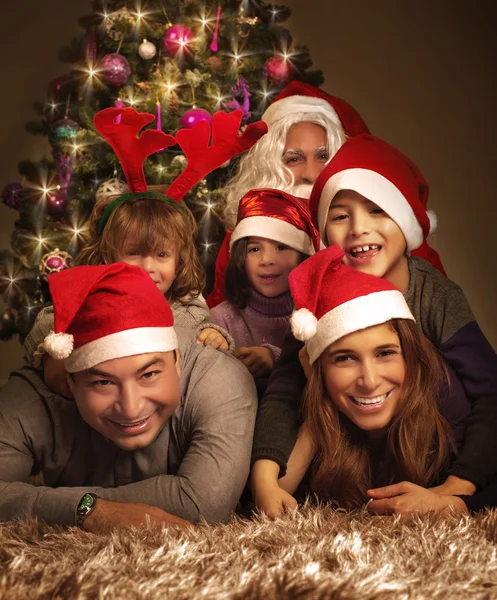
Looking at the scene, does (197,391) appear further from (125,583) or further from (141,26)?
(141,26)

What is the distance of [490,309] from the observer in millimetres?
4168

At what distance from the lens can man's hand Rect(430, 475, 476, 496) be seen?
5.70 feet

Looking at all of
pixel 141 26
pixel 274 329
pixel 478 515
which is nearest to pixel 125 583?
pixel 478 515

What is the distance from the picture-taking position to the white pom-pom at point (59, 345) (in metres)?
1.63

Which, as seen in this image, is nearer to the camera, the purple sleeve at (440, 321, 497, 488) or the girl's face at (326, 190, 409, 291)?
the purple sleeve at (440, 321, 497, 488)

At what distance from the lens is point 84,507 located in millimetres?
1646

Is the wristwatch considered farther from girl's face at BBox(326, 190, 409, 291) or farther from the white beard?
the white beard

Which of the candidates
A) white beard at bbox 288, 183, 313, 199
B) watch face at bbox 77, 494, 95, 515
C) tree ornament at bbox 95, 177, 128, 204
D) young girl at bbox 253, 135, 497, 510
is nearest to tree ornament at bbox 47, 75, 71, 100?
tree ornament at bbox 95, 177, 128, 204

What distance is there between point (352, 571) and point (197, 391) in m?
0.71

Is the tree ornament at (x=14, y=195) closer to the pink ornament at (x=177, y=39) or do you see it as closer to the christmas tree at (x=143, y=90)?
the christmas tree at (x=143, y=90)

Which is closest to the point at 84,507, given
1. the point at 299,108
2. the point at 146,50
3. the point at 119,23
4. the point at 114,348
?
the point at 114,348

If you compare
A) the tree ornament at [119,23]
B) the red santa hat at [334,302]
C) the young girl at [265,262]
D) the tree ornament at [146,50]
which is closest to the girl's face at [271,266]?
the young girl at [265,262]

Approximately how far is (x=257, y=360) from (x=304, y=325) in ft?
2.00

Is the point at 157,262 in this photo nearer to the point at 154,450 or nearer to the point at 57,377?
the point at 57,377
